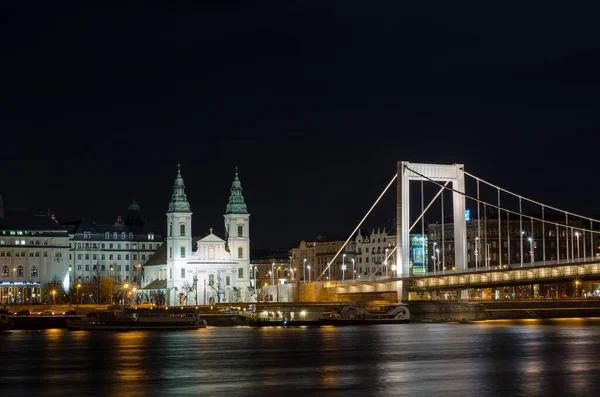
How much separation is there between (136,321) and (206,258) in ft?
241

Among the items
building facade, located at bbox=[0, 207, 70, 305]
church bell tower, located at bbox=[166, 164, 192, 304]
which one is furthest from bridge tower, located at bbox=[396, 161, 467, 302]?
building facade, located at bbox=[0, 207, 70, 305]

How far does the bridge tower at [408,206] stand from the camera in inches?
4195

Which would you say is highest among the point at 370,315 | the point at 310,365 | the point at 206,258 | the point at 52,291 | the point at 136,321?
the point at 206,258

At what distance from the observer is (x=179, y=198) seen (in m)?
181

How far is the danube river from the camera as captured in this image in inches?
1718

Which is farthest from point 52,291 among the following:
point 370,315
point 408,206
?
point 408,206

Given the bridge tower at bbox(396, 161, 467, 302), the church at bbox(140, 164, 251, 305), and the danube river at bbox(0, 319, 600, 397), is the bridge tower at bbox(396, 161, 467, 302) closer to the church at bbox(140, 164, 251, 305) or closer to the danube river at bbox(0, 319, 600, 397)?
the danube river at bbox(0, 319, 600, 397)

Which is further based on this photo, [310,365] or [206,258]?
[206,258]

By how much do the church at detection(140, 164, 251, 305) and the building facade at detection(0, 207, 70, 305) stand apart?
17.4 metres

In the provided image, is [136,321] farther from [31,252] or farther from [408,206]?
[31,252]

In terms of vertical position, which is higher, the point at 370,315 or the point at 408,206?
the point at 408,206

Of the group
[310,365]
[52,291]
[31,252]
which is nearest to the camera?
[310,365]

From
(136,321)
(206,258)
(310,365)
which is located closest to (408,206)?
(136,321)

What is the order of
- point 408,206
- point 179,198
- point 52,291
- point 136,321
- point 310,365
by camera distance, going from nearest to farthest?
point 310,365 < point 136,321 < point 408,206 < point 52,291 < point 179,198
